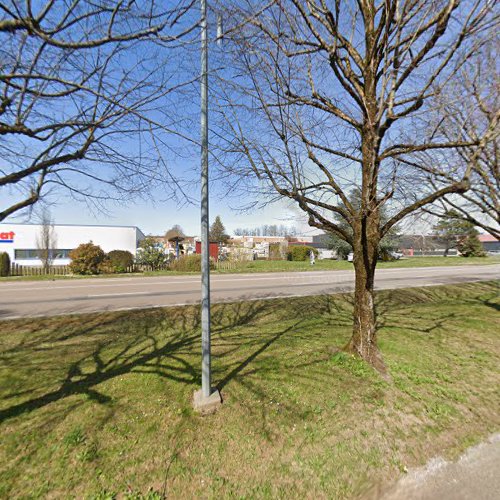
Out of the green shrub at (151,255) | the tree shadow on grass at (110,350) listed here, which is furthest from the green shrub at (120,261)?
the tree shadow on grass at (110,350)

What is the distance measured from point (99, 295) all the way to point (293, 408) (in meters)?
9.15

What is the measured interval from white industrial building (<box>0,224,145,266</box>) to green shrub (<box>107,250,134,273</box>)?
6.39 metres

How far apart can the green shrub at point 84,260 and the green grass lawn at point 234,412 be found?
13.1 meters

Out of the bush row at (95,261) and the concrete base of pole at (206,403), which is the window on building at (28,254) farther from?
the concrete base of pole at (206,403)

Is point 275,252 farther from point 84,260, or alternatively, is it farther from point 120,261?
point 84,260

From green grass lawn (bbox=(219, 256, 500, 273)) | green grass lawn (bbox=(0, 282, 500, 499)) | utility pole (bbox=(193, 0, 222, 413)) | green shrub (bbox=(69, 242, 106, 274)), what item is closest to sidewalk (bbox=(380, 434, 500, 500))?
green grass lawn (bbox=(0, 282, 500, 499))

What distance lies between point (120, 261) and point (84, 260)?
7.84 feet

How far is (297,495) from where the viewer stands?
2.18 metres

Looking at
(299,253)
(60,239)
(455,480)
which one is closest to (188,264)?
(299,253)

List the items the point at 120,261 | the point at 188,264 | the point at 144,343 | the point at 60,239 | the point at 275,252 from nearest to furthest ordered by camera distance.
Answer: the point at 144,343 < the point at 188,264 < the point at 120,261 < the point at 60,239 < the point at 275,252

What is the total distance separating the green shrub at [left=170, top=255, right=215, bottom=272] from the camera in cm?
1849

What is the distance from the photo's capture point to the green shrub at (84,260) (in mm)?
17250

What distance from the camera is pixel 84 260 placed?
17250 mm

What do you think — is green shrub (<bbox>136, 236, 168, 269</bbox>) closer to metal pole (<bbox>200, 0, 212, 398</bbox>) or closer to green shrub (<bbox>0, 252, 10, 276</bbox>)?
green shrub (<bbox>0, 252, 10, 276</bbox>)
